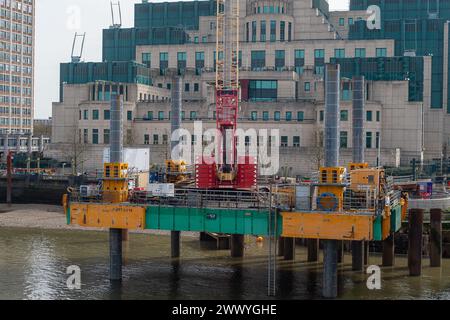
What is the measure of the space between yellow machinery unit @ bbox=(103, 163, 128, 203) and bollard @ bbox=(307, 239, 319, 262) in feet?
57.3

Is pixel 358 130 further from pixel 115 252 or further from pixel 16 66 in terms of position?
pixel 16 66

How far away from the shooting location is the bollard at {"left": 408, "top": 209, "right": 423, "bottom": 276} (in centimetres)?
5491

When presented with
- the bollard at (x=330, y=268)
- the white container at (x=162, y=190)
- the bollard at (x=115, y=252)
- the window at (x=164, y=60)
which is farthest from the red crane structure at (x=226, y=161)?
the window at (x=164, y=60)

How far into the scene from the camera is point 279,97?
396 feet

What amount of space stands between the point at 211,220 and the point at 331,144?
31.3ft

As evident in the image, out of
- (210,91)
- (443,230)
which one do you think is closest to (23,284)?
(443,230)

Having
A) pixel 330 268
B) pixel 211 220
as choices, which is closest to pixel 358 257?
pixel 330 268

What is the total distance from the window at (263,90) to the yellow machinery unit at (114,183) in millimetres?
71813

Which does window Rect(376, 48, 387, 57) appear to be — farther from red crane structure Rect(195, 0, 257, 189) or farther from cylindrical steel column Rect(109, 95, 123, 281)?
cylindrical steel column Rect(109, 95, 123, 281)

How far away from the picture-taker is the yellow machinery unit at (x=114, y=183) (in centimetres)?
5097

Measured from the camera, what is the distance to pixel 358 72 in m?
115

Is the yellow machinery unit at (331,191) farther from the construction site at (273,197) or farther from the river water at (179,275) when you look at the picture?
the river water at (179,275)

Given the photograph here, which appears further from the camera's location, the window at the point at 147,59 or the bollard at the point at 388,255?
the window at the point at 147,59

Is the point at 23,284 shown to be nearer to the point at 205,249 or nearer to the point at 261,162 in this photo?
the point at 205,249
